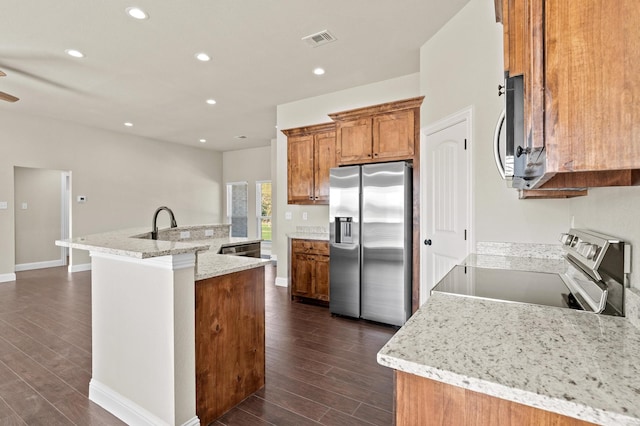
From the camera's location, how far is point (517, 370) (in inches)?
27.6

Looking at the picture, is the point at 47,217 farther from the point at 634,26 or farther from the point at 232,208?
the point at 634,26

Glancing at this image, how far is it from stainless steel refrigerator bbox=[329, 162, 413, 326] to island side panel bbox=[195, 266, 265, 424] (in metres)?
1.66

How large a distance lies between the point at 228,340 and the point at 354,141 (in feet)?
9.12

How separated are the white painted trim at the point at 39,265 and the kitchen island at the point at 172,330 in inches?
249

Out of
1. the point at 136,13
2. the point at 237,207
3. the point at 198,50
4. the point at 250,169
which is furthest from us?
the point at 237,207

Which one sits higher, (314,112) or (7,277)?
(314,112)

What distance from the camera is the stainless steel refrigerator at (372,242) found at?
3.46 metres

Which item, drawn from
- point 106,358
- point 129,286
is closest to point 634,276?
point 129,286

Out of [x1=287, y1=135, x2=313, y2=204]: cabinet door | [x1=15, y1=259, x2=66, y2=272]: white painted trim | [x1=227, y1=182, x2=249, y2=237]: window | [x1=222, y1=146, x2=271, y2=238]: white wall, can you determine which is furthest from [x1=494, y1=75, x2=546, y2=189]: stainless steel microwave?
[x1=15, y1=259, x2=66, y2=272]: white painted trim

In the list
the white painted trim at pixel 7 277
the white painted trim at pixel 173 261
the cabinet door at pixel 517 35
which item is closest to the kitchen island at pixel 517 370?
the cabinet door at pixel 517 35

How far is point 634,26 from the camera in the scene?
58cm

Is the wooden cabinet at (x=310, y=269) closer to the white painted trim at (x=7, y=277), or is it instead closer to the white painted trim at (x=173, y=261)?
the white painted trim at (x=173, y=261)

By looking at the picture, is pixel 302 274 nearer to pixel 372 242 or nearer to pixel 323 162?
pixel 372 242

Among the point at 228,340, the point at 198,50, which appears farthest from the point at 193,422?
the point at 198,50
